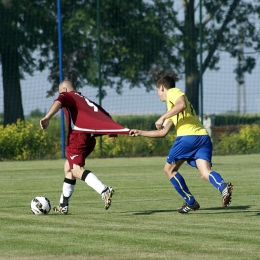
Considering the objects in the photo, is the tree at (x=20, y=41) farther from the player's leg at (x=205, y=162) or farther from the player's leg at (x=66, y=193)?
the player's leg at (x=205, y=162)

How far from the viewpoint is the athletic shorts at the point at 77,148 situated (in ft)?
35.4

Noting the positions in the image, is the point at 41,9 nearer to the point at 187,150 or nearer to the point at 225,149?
the point at 225,149

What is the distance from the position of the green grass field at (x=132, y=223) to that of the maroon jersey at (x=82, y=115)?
109 cm

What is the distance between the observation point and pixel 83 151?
10.8 metres

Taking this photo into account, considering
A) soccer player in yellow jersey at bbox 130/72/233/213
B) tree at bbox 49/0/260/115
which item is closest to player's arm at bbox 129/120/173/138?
soccer player in yellow jersey at bbox 130/72/233/213

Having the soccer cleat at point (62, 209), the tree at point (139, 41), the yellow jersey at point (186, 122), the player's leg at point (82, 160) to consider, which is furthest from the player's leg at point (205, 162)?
the tree at point (139, 41)

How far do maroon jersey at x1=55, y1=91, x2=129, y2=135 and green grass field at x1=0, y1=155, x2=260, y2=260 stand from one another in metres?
1.09

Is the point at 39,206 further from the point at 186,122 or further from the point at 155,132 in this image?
the point at 186,122

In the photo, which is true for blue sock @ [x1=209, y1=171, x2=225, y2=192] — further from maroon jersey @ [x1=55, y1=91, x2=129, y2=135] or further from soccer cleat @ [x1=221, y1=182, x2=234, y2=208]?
maroon jersey @ [x1=55, y1=91, x2=129, y2=135]

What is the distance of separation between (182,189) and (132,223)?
4.70 feet

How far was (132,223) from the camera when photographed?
380 inches

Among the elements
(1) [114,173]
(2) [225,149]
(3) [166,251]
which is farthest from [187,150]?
(2) [225,149]

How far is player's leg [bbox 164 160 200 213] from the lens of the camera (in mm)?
10742

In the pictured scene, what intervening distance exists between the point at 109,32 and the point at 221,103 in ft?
16.0
